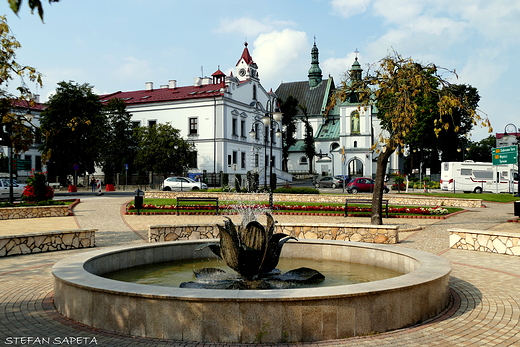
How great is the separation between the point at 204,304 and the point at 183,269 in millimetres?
4365

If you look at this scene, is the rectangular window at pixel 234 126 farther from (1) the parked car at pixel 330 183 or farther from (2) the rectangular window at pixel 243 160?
(1) the parked car at pixel 330 183

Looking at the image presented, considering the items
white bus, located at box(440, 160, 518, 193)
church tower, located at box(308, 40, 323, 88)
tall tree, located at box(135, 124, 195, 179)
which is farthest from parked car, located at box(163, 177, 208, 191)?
church tower, located at box(308, 40, 323, 88)

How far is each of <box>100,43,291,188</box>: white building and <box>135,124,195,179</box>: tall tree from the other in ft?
15.7

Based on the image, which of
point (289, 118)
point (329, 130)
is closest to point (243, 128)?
point (289, 118)

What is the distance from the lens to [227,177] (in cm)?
5166

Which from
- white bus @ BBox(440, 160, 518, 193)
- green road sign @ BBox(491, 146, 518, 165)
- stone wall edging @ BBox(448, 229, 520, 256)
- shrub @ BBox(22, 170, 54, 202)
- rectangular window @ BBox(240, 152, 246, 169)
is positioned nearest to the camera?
stone wall edging @ BBox(448, 229, 520, 256)

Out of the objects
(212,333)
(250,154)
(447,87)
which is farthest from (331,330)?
(250,154)

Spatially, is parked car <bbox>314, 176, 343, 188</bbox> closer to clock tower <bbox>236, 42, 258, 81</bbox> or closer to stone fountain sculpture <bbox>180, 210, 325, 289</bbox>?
clock tower <bbox>236, 42, 258, 81</bbox>

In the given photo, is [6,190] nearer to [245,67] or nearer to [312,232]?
[312,232]
